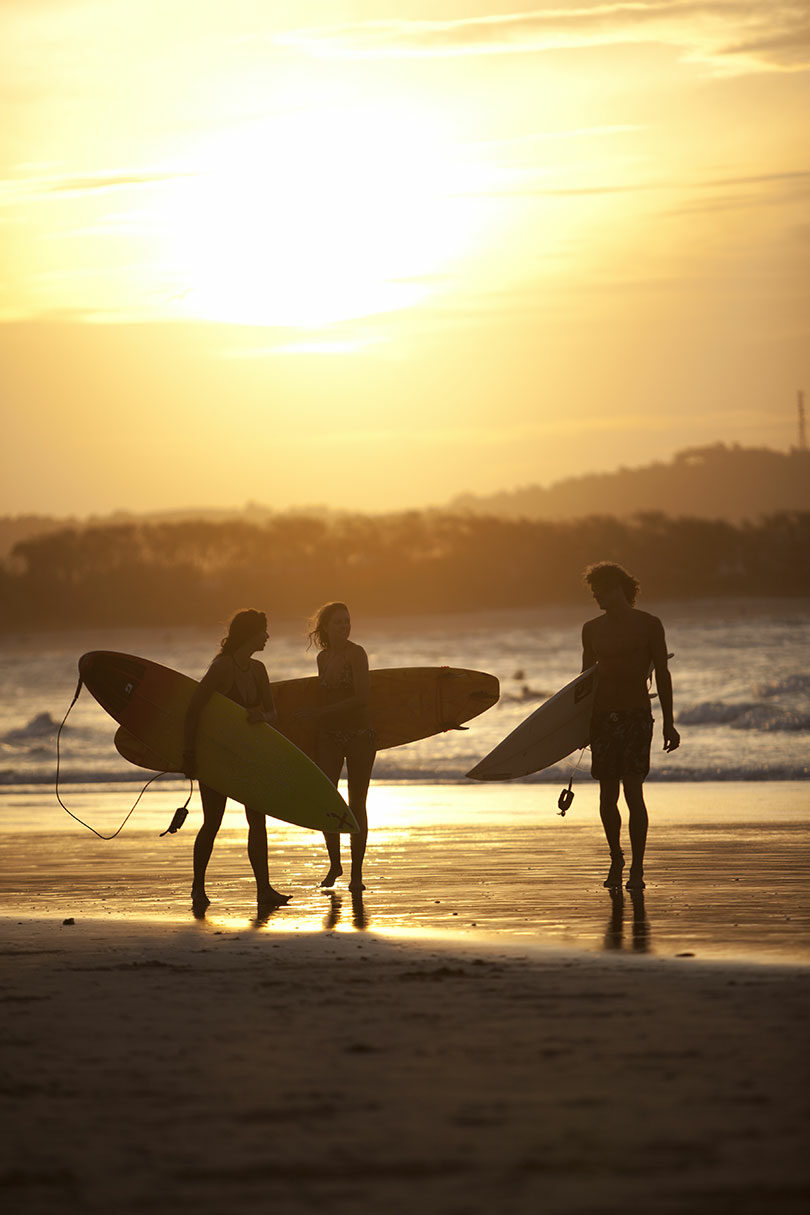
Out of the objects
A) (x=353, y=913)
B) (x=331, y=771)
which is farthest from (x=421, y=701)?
(x=353, y=913)

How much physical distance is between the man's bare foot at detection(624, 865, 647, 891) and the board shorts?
0.51 meters

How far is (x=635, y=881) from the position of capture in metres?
7.68

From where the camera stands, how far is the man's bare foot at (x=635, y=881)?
25.1ft

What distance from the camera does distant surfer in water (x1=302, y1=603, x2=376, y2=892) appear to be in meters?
8.29

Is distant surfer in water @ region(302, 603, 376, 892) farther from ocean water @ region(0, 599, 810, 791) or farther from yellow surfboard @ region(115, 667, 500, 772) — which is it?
ocean water @ region(0, 599, 810, 791)

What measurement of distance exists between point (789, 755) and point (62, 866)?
10.2 m

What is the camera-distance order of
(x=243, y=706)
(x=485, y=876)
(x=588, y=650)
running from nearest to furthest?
(x=243, y=706), (x=588, y=650), (x=485, y=876)

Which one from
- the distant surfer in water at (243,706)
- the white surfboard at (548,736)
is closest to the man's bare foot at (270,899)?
the distant surfer in water at (243,706)

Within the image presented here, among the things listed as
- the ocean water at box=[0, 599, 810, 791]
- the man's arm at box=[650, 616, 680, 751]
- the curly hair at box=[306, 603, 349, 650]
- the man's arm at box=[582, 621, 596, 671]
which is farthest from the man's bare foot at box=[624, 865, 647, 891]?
the ocean water at box=[0, 599, 810, 791]

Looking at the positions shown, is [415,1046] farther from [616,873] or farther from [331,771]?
[331,771]

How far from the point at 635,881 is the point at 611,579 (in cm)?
158

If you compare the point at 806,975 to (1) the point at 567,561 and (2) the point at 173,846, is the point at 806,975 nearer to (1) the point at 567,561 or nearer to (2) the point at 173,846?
(2) the point at 173,846

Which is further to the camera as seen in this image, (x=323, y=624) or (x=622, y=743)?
(x=323, y=624)

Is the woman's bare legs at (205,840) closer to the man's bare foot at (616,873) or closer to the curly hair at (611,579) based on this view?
the man's bare foot at (616,873)
